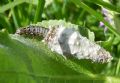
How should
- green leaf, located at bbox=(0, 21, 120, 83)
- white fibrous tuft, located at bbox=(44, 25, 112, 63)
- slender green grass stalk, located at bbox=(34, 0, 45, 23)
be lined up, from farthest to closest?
slender green grass stalk, located at bbox=(34, 0, 45, 23) < white fibrous tuft, located at bbox=(44, 25, 112, 63) < green leaf, located at bbox=(0, 21, 120, 83)

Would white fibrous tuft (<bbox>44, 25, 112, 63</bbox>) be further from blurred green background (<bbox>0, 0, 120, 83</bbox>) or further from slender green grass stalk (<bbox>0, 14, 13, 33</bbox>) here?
slender green grass stalk (<bbox>0, 14, 13, 33</bbox>)

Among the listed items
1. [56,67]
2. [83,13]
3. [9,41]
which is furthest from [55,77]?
[83,13]

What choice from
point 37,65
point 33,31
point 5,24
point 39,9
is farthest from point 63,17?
point 37,65

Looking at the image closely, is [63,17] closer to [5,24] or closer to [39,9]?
[5,24]

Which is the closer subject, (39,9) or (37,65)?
(37,65)

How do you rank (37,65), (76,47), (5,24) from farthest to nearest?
(5,24) → (76,47) → (37,65)

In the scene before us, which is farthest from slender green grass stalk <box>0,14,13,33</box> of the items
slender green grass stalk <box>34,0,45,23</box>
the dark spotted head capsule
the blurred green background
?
the dark spotted head capsule

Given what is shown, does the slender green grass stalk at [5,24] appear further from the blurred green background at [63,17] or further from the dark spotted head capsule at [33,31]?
the dark spotted head capsule at [33,31]

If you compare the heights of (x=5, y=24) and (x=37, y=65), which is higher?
(x=5, y=24)
